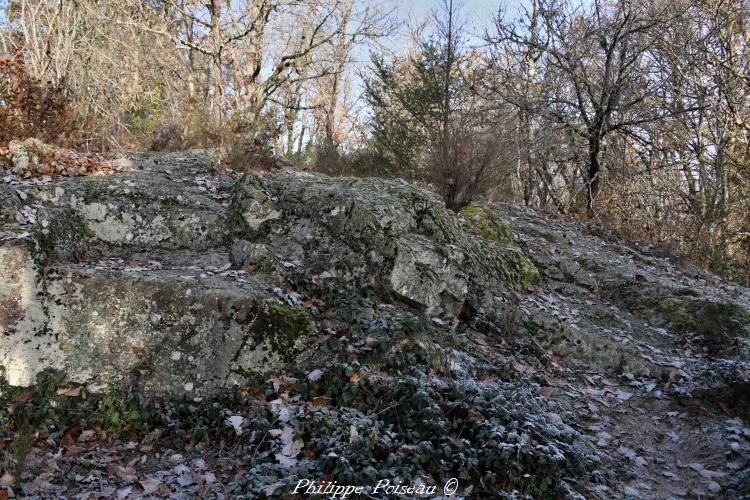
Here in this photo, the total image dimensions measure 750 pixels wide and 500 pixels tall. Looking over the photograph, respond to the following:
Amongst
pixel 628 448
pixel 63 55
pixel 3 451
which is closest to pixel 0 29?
pixel 63 55

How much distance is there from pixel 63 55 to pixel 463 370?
9175mm

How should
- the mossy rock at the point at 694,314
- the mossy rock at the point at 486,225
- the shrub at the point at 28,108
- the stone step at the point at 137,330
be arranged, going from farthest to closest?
1. the mossy rock at the point at 486,225
2. the shrub at the point at 28,108
3. the mossy rock at the point at 694,314
4. the stone step at the point at 137,330

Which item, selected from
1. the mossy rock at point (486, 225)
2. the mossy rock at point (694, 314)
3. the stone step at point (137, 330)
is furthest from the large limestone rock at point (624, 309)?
the stone step at point (137, 330)

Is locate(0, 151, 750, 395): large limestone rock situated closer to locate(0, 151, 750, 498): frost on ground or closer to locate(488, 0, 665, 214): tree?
locate(0, 151, 750, 498): frost on ground

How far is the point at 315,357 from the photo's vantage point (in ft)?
14.4

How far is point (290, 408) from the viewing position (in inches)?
152

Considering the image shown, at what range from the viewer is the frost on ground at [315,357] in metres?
3.43

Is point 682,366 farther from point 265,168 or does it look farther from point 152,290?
point 265,168

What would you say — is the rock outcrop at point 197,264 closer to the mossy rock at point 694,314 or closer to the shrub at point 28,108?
the shrub at point 28,108

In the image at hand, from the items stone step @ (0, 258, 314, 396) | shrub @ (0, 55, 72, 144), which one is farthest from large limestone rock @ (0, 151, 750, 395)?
shrub @ (0, 55, 72, 144)

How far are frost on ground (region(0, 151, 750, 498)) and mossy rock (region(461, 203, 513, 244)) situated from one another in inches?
48.1

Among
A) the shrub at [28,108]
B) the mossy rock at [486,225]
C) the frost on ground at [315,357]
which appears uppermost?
the shrub at [28,108]

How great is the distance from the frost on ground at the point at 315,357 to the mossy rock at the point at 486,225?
1.22m

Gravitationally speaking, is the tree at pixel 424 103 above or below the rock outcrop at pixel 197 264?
above
